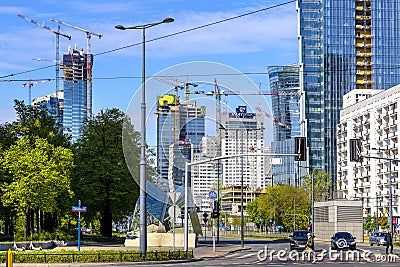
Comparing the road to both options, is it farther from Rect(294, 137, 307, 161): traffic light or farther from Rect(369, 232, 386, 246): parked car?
Rect(369, 232, 386, 246): parked car

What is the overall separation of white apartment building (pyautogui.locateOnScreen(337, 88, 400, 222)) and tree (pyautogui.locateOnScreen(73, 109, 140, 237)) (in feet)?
173

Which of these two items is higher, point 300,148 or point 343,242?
point 300,148

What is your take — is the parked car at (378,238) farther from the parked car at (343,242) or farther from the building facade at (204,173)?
the building facade at (204,173)

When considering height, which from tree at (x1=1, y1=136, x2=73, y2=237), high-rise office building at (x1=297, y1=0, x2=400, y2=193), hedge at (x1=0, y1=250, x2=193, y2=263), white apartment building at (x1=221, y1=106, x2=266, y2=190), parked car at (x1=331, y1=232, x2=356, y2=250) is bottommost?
parked car at (x1=331, y1=232, x2=356, y2=250)

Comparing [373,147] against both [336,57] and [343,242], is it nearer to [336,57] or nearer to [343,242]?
[336,57]

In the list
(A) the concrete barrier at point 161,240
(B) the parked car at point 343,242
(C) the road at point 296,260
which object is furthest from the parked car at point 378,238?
(C) the road at point 296,260

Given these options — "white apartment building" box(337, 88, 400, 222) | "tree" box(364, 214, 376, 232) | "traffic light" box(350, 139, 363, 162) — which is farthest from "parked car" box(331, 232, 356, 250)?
"tree" box(364, 214, 376, 232)

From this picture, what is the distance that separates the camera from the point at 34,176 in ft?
189

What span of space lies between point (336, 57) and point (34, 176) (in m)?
125

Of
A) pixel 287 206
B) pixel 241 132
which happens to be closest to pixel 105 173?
pixel 241 132

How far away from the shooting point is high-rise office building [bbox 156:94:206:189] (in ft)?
160

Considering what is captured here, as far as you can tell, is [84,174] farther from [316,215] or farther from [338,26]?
[338,26]

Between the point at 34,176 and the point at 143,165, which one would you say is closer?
the point at 143,165

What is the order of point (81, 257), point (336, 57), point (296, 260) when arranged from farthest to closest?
point (336, 57) → point (296, 260) → point (81, 257)
